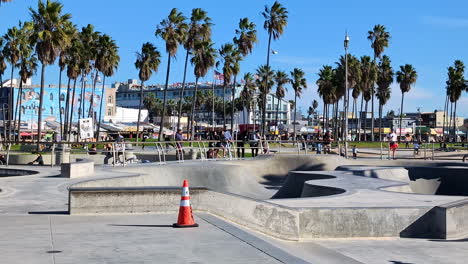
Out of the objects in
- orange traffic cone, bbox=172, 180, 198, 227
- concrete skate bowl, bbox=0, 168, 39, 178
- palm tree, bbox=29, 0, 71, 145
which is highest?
palm tree, bbox=29, 0, 71, 145

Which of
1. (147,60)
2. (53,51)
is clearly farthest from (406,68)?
(53,51)

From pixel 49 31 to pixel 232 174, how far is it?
2726 cm

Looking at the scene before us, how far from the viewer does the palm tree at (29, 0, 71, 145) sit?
45.4m

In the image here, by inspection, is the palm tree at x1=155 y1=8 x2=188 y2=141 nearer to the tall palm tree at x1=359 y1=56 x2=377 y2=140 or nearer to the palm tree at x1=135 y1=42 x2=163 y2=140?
the palm tree at x1=135 y1=42 x2=163 y2=140

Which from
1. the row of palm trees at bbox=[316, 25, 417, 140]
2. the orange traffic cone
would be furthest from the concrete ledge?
the row of palm trees at bbox=[316, 25, 417, 140]

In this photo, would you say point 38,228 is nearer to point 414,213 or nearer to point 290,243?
point 290,243

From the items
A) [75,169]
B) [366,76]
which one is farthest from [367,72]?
[75,169]

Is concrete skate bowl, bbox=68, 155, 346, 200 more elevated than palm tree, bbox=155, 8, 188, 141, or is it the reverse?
palm tree, bbox=155, 8, 188, 141

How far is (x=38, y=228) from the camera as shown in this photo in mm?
10039

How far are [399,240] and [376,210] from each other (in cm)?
72

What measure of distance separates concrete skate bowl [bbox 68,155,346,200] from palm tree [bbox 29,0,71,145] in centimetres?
2430

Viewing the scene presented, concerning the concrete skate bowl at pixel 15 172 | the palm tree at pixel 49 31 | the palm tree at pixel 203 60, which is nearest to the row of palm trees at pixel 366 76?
the palm tree at pixel 203 60

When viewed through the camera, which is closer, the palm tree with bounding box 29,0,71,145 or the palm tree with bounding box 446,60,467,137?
the palm tree with bounding box 29,0,71,145

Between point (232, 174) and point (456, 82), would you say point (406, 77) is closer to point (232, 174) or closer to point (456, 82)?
point (456, 82)
